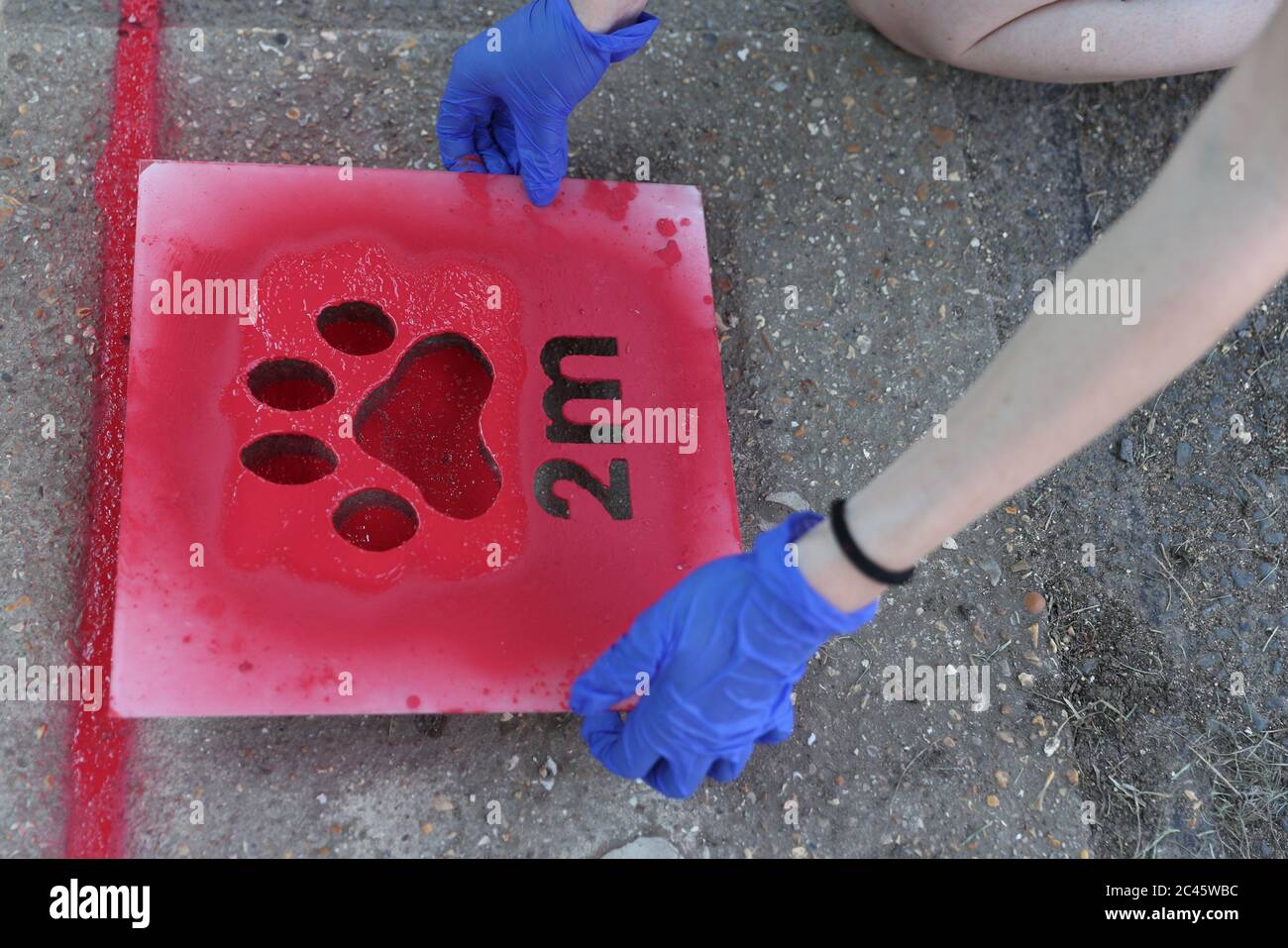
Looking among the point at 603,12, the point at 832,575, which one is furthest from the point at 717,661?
the point at 603,12

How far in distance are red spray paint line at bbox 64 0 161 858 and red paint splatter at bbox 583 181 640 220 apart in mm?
783

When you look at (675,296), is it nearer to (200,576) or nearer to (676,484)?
(676,484)

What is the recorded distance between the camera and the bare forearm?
82cm

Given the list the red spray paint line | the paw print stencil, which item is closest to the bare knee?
the paw print stencil

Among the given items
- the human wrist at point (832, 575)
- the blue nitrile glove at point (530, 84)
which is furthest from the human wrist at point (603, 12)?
the human wrist at point (832, 575)

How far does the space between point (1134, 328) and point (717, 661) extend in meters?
0.61

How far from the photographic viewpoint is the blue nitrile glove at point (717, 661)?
1.20 metres

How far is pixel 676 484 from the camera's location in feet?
5.17

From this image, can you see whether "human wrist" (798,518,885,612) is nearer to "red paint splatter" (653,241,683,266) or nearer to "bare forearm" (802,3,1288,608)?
"bare forearm" (802,3,1288,608)

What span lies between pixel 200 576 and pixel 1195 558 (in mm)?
1761

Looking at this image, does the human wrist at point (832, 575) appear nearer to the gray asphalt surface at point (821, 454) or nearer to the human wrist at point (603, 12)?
the gray asphalt surface at point (821, 454)

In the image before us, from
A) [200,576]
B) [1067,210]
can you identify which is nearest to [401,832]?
[200,576]

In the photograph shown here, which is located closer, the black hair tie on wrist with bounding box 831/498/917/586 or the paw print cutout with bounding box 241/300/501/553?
the black hair tie on wrist with bounding box 831/498/917/586

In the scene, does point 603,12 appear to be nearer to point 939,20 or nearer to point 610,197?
point 610,197
